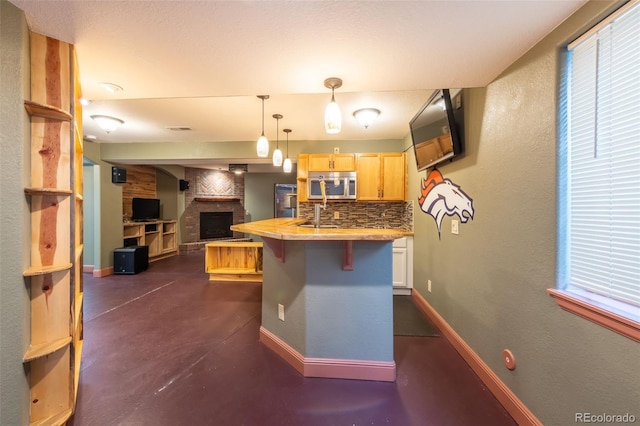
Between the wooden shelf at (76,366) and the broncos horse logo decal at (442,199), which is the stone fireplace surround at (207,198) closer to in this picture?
the wooden shelf at (76,366)

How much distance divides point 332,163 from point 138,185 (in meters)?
5.12

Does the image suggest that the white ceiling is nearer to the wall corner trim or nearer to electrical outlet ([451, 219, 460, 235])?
electrical outlet ([451, 219, 460, 235])

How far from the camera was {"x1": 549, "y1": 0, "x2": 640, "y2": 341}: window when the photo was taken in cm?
99

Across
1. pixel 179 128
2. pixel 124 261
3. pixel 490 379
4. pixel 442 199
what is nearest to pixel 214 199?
pixel 124 261

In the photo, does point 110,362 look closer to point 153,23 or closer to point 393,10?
point 153,23

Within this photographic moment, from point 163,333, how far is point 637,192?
3.50m

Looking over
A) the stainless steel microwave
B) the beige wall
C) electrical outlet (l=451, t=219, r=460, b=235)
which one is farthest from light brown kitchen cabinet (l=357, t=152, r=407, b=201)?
the beige wall

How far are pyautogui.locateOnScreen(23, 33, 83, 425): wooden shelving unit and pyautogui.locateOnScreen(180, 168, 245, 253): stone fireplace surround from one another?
6.02 meters

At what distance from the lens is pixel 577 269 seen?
123 centimetres

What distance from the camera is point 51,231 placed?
138 cm

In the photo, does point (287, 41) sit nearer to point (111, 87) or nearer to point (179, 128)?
point (111, 87)

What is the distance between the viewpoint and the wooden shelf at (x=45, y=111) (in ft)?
4.14

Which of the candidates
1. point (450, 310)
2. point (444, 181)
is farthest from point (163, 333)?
point (444, 181)

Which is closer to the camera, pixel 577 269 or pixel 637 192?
pixel 637 192
